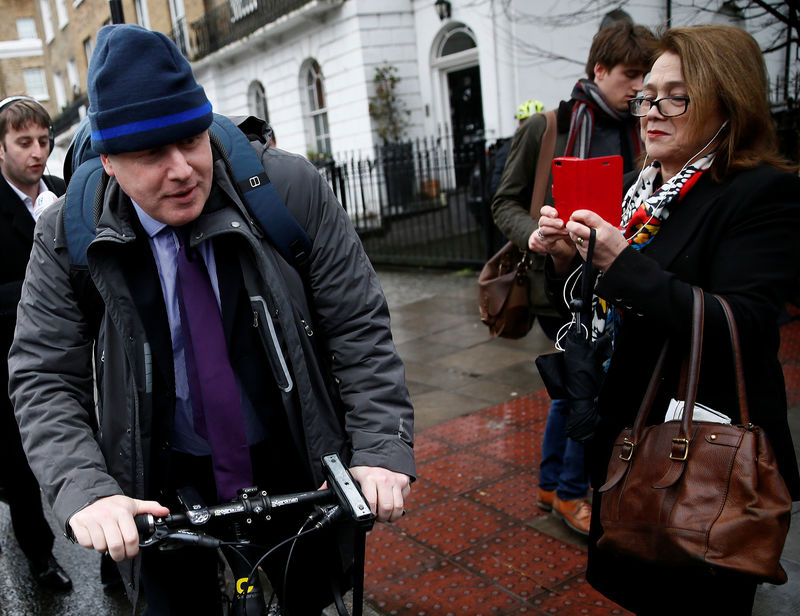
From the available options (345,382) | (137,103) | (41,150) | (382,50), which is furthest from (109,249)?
(382,50)

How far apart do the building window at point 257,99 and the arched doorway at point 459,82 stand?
6639 mm

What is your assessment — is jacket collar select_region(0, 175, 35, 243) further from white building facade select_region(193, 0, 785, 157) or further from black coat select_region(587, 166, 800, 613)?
white building facade select_region(193, 0, 785, 157)

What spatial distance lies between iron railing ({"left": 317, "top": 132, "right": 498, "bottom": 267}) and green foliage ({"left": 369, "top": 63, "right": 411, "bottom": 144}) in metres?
3.32

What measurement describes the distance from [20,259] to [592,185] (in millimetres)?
2756

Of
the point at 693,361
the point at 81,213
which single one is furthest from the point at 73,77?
the point at 693,361

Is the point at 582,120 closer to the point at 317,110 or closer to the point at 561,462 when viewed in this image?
the point at 561,462

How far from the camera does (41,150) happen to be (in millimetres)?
3621

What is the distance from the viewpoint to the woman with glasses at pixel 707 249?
1.91 metres

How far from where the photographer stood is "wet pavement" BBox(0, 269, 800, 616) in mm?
3100

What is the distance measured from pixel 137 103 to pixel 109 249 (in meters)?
0.38

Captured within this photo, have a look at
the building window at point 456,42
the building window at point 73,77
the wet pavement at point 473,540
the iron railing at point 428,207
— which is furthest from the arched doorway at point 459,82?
the building window at point 73,77

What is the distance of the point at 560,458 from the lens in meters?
3.65

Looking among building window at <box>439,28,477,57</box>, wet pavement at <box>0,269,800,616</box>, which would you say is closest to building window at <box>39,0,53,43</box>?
building window at <box>439,28,477,57</box>

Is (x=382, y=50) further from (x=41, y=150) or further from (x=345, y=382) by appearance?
(x=345, y=382)
